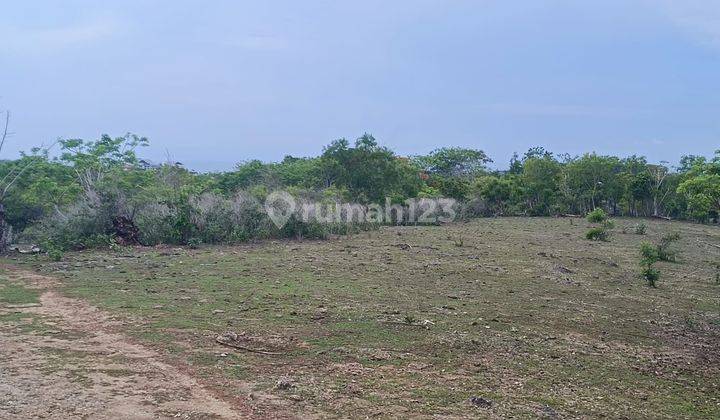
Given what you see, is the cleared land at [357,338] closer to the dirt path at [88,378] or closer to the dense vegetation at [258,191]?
the dirt path at [88,378]

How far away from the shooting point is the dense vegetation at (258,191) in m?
18.0

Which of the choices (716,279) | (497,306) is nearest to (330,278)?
(497,306)

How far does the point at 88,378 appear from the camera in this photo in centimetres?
618

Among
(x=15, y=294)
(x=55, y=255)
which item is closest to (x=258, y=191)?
(x=55, y=255)

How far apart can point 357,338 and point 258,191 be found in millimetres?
13351

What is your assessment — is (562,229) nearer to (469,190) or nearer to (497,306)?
(469,190)

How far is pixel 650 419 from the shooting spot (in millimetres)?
5668

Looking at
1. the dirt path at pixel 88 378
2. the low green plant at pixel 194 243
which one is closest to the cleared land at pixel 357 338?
the dirt path at pixel 88 378

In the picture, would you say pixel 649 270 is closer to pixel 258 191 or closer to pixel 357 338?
pixel 357 338

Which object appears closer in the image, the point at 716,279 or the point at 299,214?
the point at 716,279

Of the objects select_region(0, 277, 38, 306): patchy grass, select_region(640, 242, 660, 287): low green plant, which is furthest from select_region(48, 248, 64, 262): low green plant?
select_region(640, 242, 660, 287): low green plant

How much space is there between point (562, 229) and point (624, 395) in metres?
21.2

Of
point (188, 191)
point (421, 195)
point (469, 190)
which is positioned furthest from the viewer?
point (469, 190)

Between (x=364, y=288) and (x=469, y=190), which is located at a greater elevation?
(x=469, y=190)
